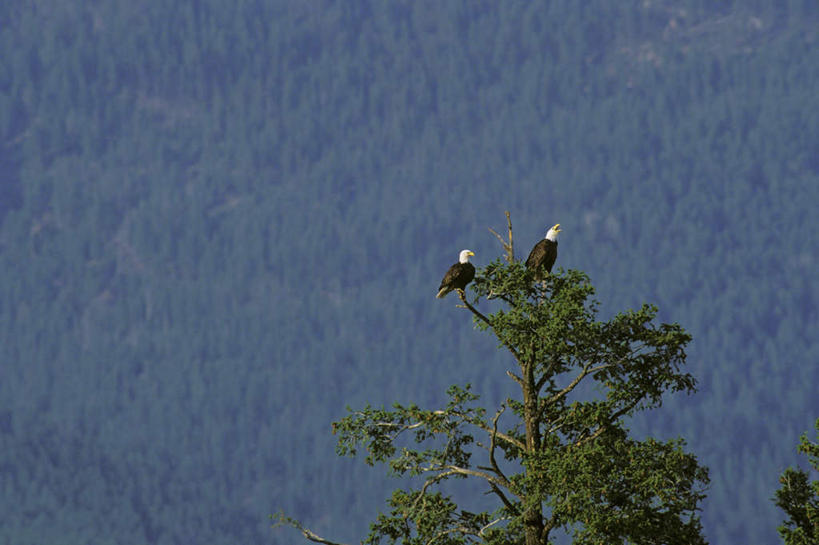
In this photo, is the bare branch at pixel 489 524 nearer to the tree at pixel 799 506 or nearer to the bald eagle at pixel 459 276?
the bald eagle at pixel 459 276

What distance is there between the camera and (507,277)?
26.4 meters

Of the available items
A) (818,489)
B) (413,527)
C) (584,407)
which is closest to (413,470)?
(413,527)

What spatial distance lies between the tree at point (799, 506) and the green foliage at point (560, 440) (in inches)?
70.5

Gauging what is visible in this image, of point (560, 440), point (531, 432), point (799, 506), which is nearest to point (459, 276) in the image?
point (531, 432)

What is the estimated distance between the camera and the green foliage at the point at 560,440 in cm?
2462

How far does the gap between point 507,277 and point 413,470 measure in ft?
13.6

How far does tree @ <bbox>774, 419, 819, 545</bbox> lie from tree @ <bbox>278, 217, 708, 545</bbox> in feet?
6.13

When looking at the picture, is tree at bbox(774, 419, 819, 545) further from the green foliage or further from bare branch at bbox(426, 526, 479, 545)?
A: bare branch at bbox(426, 526, 479, 545)

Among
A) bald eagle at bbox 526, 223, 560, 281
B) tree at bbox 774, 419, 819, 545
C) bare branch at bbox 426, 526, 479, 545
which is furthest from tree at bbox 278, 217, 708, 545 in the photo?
tree at bbox 774, 419, 819, 545

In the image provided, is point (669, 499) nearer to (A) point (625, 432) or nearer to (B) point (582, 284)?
(A) point (625, 432)

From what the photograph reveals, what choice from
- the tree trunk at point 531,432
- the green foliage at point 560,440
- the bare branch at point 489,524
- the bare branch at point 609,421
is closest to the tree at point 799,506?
the green foliage at point 560,440

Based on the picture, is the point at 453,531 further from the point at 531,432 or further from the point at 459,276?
the point at 459,276

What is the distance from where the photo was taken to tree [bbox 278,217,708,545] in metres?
24.6

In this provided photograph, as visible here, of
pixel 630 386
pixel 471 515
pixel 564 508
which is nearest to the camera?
pixel 564 508
